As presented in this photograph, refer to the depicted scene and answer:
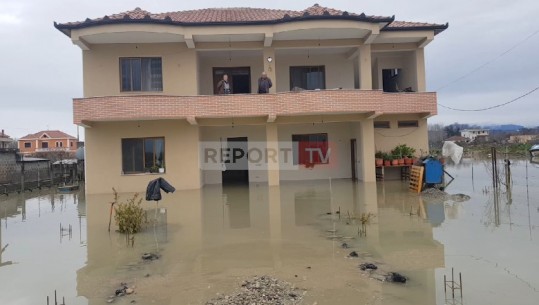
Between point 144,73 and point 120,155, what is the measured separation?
3.82 meters

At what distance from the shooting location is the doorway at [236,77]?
18547 mm

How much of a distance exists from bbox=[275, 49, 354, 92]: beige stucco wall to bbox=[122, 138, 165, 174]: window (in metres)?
6.46

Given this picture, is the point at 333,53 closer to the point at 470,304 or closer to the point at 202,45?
the point at 202,45

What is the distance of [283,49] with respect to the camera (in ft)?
56.7

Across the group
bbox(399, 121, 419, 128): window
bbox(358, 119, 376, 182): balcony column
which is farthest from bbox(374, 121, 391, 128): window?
bbox(358, 119, 376, 182): balcony column

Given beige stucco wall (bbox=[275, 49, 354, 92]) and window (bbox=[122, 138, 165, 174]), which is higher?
beige stucco wall (bbox=[275, 49, 354, 92])

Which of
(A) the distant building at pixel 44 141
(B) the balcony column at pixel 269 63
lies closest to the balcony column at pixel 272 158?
(B) the balcony column at pixel 269 63

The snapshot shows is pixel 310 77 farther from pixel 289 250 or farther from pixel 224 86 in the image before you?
pixel 289 250

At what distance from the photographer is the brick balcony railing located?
15219mm

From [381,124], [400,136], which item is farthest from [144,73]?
[400,136]

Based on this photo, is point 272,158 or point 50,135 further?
point 50,135

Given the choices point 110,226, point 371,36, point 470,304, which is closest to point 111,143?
point 110,226

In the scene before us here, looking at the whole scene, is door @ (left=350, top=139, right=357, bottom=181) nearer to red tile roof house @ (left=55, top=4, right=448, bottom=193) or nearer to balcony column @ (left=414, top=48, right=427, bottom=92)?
red tile roof house @ (left=55, top=4, right=448, bottom=193)

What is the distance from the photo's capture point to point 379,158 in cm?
1772
